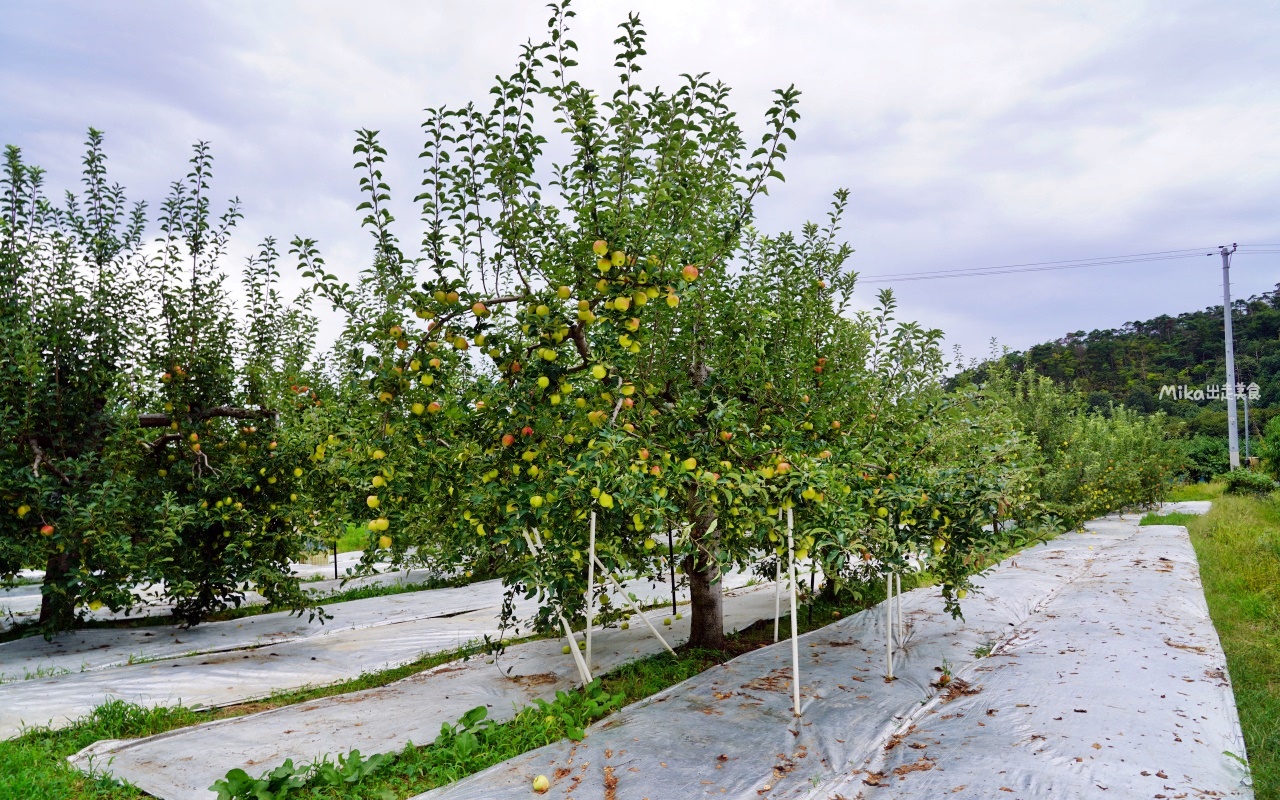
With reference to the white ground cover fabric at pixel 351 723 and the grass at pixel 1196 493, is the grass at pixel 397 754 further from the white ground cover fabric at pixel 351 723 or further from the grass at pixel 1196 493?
the grass at pixel 1196 493

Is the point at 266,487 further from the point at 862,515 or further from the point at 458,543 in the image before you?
the point at 862,515

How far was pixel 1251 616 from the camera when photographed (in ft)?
22.3

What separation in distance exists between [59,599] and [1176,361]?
5892 centimetres

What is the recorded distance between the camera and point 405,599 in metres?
8.80

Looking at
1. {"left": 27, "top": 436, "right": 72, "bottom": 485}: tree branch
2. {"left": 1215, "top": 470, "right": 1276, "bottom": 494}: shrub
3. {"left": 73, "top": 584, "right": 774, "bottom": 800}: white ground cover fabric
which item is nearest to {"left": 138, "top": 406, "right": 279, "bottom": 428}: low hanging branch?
{"left": 27, "top": 436, "right": 72, "bottom": 485}: tree branch

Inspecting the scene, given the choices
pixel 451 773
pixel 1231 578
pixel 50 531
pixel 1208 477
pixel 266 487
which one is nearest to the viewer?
pixel 451 773

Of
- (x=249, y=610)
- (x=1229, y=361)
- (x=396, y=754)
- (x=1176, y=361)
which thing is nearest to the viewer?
(x=396, y=754)

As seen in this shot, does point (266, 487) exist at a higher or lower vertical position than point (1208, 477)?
higher

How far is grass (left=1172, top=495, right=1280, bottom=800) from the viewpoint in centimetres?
388

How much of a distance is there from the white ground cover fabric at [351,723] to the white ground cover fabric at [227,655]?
51 centimetres

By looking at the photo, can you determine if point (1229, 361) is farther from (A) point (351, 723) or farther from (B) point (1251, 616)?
(A) point (351, 723)

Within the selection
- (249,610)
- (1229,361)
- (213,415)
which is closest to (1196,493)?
(1229,361)

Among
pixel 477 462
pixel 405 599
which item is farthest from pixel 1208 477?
pixel 477 462

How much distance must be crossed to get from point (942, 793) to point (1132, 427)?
17.9m
